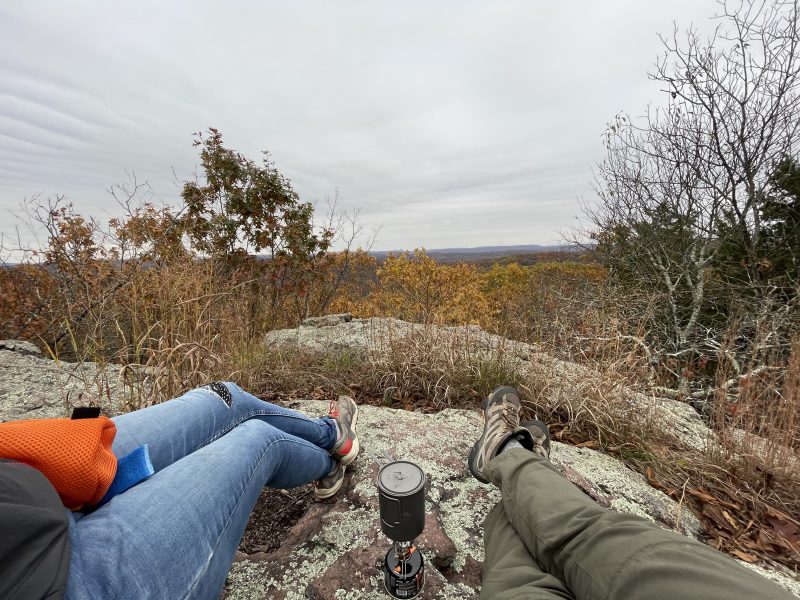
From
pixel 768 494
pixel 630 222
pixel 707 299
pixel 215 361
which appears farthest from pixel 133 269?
pixel 630 222

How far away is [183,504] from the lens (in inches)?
33.8

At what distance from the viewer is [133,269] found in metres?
2.58

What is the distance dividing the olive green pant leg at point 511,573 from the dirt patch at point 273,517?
90 cm

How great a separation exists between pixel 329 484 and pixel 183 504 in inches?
33.9

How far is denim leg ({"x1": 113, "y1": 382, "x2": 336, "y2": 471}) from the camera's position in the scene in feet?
3.69

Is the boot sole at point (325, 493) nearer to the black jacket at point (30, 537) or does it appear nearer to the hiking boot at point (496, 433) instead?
the hiking boot at point (496, 433)

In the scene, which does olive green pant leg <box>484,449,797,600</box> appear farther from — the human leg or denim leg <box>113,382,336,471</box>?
denim leg <box>113,382,336,471</box>

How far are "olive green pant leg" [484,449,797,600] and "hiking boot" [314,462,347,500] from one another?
2.69ft

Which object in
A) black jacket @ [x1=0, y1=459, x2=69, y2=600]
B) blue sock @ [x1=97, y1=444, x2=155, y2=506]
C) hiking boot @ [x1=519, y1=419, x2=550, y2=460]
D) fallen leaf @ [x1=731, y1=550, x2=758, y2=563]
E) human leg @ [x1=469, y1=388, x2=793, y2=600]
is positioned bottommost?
fallen leaf @ [x1=731, y1=550, x2=758, y2=563]

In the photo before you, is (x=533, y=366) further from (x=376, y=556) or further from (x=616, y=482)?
(x=376, y=556)

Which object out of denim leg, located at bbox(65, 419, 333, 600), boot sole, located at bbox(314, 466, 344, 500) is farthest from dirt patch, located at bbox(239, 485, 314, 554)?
denim leg, located at bbox(65, 419, 333, 600)

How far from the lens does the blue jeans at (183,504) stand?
69 centimetres

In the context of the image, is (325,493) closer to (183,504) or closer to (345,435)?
(345,435)

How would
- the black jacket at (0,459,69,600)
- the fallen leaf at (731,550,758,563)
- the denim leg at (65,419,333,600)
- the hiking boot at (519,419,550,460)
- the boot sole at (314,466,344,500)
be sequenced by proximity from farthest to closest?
the hiking boot at (519,419,550,460) → the boot sole at (314,466,344,500) → the fallen leaf at (731,550,758,563) → the denim leg at (65,419,333,600) → the black jacket at (0,459,69,600)
